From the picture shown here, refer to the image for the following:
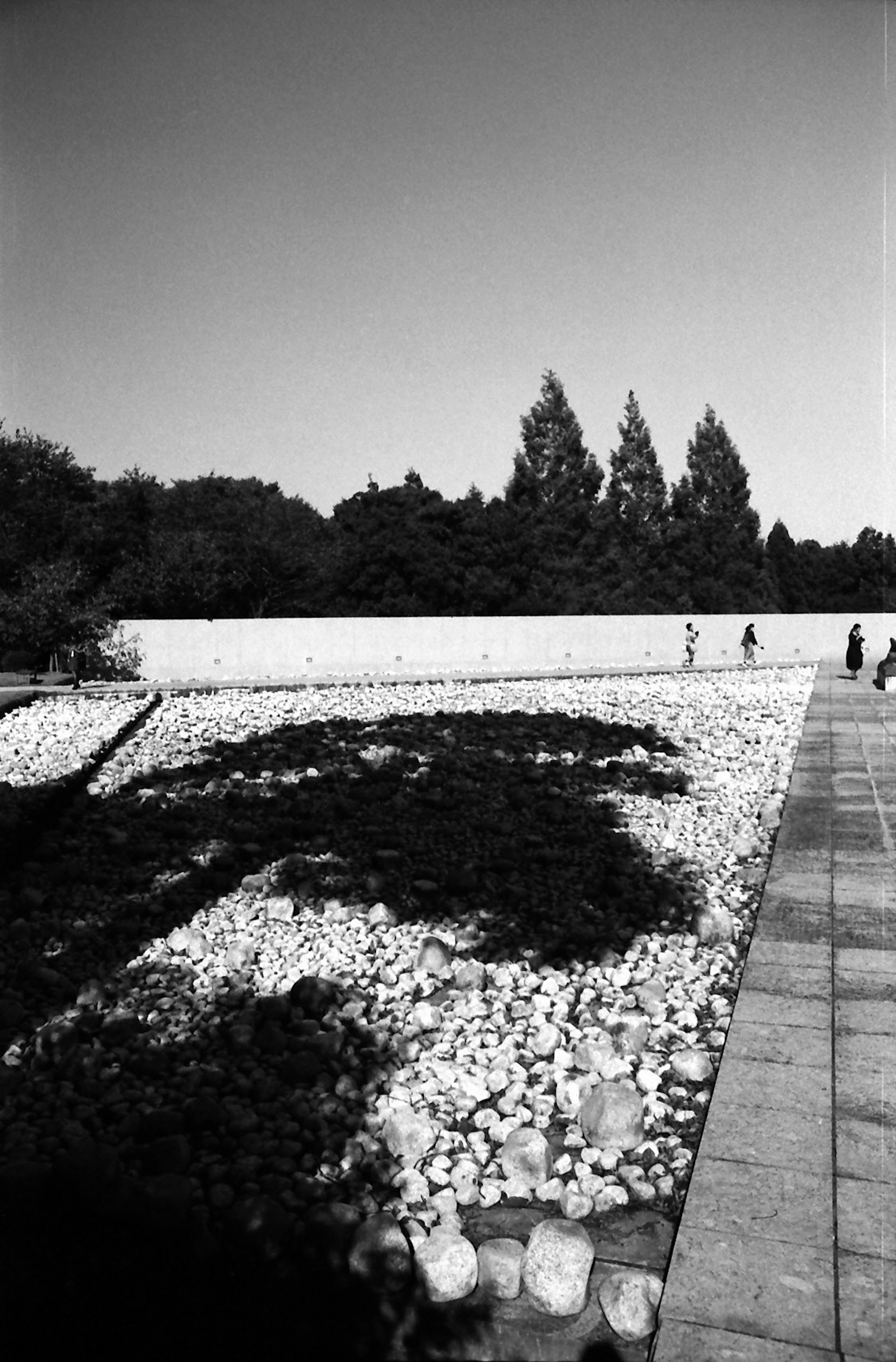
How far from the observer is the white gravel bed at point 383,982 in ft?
9.53

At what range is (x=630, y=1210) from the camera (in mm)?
2701

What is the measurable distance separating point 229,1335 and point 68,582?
73.4 ft

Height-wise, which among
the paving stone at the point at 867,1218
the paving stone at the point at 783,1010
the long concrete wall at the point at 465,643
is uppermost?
the long concrete wall at the point at 465,643

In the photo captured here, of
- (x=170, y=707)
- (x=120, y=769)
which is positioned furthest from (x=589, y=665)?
(x=120, y=769)

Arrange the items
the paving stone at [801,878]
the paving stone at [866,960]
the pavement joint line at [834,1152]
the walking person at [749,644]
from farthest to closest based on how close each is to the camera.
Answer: the walking person at [749,644]
the paving stone at [801,878]
the paving stone at [866,960]
the pavement joint line at [834,1152]

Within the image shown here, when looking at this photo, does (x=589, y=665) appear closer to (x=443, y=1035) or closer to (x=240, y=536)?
(x=240, y=536)

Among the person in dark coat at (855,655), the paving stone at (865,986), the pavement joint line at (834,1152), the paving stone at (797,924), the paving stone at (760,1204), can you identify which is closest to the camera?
the pavement joint line at (834,1152)

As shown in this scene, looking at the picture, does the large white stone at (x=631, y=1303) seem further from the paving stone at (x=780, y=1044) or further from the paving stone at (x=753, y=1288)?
the paving stone at (x=780, y=1044)

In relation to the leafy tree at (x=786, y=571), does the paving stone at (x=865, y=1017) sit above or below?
below

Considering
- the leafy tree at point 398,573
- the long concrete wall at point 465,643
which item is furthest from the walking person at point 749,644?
the leafy tree at point 398,573

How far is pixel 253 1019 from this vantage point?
3.81 meters

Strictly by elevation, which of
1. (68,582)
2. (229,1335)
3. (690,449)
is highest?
(690,449)

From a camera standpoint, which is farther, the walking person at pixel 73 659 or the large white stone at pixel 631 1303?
the walking person at pixel 73 659

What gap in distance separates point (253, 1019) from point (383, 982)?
1.85 feet
